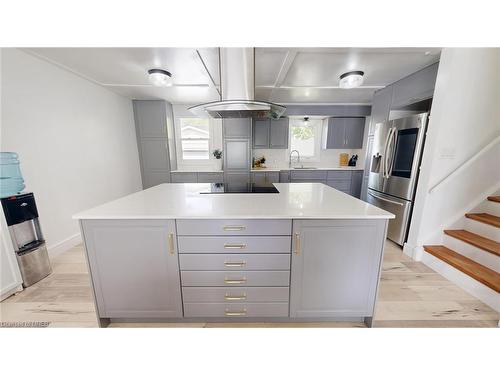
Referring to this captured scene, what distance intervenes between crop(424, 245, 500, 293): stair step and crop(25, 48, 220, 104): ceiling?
3037 millimetres

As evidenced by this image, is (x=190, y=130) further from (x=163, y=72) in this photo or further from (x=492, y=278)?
(x=492, y=278)

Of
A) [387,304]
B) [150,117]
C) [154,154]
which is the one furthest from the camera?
[154,154]

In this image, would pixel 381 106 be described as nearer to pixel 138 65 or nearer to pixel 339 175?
pixel 339 175

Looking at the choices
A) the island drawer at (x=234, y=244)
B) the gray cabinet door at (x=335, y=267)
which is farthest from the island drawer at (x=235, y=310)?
the island drawer at (x=234, y=244)

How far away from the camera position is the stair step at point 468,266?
1589 millimetres

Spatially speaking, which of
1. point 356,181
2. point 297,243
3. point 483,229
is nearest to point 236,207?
point 297,243

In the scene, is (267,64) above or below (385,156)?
above

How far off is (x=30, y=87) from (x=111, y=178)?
148cm

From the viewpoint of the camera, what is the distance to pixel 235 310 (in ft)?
4.52

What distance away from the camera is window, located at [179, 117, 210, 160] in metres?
4.23

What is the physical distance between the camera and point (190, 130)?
4266 millimetres

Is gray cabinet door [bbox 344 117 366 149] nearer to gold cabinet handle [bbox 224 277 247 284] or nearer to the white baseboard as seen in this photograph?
gold cabinet handle [bbox 224 277 247 284]

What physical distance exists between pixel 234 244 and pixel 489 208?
2.79m

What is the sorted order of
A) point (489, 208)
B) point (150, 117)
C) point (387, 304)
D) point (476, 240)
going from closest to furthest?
1. point (387, 304)
2. point (476, 240)
3. point (489, 208)
4. point (150, 117)
